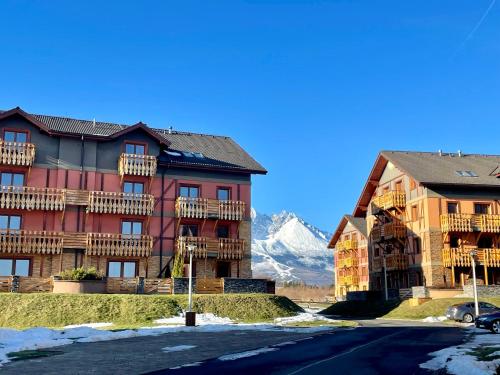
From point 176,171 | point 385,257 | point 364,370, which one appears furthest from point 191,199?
point 364,370

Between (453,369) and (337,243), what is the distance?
194 feet

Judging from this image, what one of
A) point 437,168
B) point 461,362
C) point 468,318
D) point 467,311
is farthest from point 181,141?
point 461,362

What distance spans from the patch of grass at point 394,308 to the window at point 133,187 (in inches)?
793

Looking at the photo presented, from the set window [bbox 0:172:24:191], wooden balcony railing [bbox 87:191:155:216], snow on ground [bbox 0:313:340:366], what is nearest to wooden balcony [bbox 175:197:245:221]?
wooden balcony railing [bbox 87:191:155:216]

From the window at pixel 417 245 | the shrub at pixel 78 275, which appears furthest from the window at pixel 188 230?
the window at pixel 417 245

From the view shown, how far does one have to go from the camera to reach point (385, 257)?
167 feet

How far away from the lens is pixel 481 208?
47.8 meters

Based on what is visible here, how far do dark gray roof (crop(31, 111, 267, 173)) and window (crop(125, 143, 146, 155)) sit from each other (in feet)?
4.80

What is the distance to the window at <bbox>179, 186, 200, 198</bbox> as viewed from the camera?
42.6 meters

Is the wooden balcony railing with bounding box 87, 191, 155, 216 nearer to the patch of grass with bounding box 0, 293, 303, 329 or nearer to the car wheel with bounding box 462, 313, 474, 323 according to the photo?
the patch of grass with bounding box 0, 293, 303, 329

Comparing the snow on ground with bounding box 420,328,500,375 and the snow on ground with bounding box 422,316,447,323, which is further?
the snow on ground with bounding box 422,316,447,323

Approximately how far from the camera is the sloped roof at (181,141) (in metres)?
40.2

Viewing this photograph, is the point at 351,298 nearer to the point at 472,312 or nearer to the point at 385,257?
the point at 385,257

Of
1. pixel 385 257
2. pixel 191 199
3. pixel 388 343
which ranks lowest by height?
pixel 388 343
